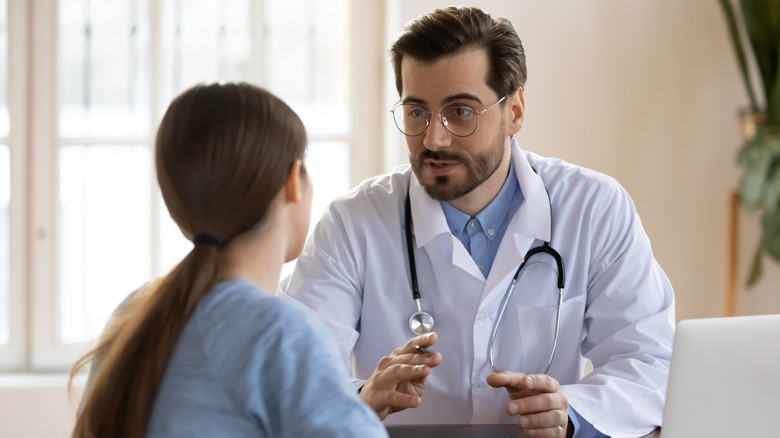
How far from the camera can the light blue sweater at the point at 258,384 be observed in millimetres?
872

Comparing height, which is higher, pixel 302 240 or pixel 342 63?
pixel 342 63

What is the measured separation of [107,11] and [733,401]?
2565 mm

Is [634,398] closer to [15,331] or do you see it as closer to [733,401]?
[733,401]

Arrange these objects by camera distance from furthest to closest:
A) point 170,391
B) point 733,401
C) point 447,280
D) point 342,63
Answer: point 342,63
point 447,280
point 733,401
point 170,391

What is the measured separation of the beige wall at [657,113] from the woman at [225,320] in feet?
6.70

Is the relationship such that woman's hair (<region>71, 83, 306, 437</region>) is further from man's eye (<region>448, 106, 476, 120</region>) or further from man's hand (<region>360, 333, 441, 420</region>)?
man's eye (<region>448, 106, 476, 120</region>)

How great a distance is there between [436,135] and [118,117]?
1.64 m

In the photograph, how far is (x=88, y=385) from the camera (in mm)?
1040

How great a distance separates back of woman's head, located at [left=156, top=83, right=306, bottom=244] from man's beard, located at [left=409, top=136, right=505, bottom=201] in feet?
2.88

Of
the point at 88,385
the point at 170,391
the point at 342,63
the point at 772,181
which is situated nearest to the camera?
the point at 170,391

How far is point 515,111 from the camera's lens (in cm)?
202

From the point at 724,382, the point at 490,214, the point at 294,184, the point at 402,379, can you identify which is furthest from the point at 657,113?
the point at 294,184

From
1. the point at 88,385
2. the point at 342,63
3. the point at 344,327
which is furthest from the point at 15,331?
the point at 88,385

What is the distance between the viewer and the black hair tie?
39.0 inches
